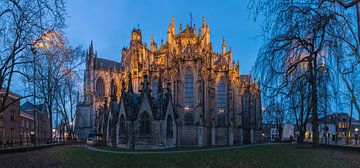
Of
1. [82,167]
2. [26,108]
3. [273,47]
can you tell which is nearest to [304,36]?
[273,47]

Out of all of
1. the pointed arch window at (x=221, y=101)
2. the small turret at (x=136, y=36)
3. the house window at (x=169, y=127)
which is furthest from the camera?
the small turret at (x=136, y=36)

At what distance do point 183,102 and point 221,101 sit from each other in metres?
8.27

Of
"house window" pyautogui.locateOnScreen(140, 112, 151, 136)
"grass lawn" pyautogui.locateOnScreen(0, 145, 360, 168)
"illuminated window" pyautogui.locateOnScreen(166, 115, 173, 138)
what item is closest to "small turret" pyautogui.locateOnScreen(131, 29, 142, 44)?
"illuminated window" pyautogui.locateOnScreen(166, 115, 173, 138)

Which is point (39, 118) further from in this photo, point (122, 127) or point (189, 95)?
point (122, 127)

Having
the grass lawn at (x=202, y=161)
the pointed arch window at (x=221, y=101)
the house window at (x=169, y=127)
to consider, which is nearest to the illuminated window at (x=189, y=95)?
the pointed arch window at (x=221, y=101)

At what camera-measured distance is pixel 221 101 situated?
5581 centimetres

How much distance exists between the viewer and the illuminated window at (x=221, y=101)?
182 feet

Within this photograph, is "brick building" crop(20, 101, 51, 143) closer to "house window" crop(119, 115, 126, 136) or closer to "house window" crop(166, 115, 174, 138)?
"house window" crop(119, 115, 126, 136)

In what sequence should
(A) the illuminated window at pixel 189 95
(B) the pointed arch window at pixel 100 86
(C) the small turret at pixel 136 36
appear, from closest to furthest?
1. (A) the illuminated window at pixel 189 95
2. (B) the pointed arch window at pixel 100 86
3. (C) the small turret at pixel 136 36

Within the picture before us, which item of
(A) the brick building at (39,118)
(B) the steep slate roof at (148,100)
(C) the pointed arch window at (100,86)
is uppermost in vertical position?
(C) the pointed arch window at (100,86)

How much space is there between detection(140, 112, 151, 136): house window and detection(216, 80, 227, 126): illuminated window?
771 inches

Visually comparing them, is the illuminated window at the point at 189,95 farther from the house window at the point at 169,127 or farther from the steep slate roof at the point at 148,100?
the steep slate roof at the point at 148,100

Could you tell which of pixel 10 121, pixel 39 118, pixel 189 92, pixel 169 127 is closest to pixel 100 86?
pixel 39 118

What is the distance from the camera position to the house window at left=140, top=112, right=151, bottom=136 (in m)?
38.7
